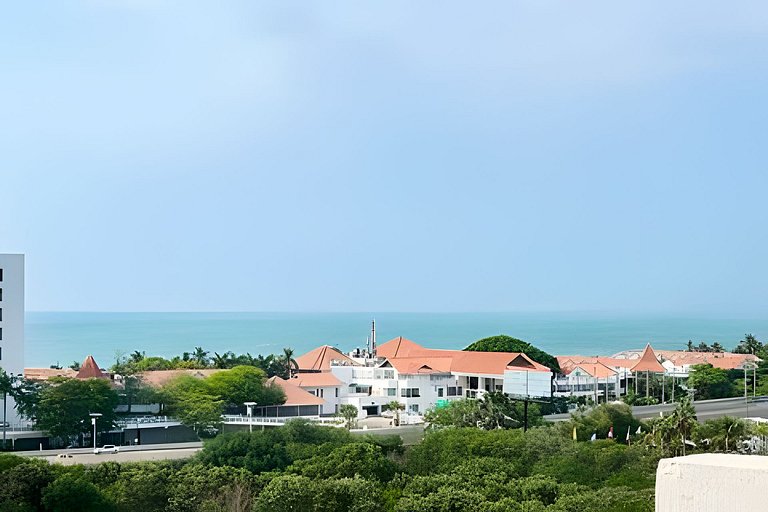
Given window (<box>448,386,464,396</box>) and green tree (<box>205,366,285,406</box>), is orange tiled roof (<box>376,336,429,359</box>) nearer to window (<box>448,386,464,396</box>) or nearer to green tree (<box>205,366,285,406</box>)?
window (<box>448,386,464,396</box>)

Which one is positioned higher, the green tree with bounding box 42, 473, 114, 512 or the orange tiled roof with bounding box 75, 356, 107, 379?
the orange tiled roof with bounding box 75, 356, 107, 379

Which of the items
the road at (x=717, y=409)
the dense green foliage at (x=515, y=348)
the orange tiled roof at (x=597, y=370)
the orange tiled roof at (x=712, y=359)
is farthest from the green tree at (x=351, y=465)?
the orange tiled roof at (x=712, y=359)

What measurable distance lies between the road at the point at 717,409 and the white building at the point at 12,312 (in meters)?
20.8

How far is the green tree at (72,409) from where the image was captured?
3325 centimetres

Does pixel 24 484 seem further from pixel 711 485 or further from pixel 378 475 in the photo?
pixel 711 485

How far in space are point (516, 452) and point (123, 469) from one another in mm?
8527

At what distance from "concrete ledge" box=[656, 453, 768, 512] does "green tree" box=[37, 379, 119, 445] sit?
3405cm

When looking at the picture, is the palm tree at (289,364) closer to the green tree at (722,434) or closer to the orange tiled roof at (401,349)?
the orange tiled roof at (401,349)

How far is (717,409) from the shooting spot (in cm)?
3781

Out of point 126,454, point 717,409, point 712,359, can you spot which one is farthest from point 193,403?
point 712,359

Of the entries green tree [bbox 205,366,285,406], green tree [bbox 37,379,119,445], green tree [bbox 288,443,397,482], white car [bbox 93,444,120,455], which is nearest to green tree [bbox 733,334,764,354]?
green tree [bbox 205,366,285,406]

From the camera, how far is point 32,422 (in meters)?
35.0

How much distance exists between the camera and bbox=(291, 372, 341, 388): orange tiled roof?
40.2 metres

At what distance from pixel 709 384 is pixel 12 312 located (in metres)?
30.0
